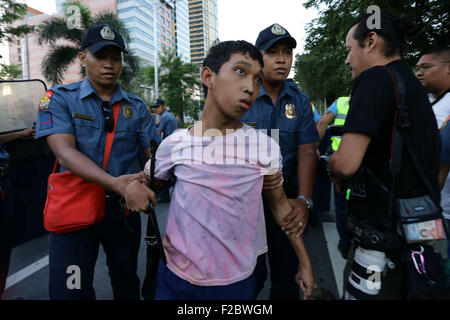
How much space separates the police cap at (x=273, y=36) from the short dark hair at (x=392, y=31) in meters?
0.48

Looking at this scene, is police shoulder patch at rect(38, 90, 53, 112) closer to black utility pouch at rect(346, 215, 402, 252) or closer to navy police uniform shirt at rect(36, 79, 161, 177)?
navy police uniform shirt at rect(36, 79, 161, 177)

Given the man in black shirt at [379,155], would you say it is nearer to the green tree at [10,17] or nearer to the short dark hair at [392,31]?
the short dark hair at [392,31]

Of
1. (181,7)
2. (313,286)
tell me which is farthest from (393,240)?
(181,7)

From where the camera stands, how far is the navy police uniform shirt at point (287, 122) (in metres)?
1.92

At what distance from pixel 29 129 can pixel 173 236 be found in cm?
262

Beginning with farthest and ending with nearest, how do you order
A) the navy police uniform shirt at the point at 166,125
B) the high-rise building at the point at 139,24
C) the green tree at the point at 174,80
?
the high-rise building at the point at 139,24, the green tree at the point at 174,80, the navy police uniform shirt at the point at 166,125

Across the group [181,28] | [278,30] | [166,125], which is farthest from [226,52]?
[181,28]

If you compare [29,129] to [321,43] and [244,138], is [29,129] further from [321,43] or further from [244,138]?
[321,43]

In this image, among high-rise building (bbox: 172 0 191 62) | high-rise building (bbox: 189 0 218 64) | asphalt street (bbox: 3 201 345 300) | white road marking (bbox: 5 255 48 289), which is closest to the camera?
asphalt street (bbox: 3 201 345 300)

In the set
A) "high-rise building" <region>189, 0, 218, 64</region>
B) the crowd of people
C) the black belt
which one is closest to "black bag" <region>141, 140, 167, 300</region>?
the crowd of people

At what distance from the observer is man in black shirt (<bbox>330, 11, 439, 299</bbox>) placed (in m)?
1.26

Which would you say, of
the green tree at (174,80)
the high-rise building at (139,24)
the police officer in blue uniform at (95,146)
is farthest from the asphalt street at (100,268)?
the high-rise building at (139,24)

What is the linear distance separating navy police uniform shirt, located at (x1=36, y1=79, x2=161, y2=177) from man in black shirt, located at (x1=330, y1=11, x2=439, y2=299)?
4.32 feet

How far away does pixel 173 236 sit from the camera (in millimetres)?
1300
